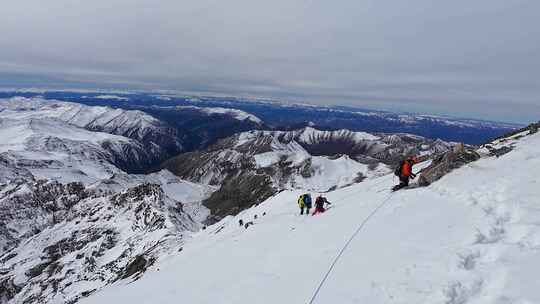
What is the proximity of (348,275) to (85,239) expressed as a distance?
134356 millimetres

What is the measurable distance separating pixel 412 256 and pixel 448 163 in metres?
17.0

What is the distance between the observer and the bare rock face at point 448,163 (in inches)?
1027

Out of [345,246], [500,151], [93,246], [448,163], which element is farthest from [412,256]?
[93,246]

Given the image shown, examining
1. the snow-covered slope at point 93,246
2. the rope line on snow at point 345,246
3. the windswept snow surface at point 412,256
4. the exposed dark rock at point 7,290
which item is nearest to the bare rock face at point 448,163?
the windswept snow surface at point 412,256

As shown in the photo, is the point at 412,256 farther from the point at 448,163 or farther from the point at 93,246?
the point at 93,246

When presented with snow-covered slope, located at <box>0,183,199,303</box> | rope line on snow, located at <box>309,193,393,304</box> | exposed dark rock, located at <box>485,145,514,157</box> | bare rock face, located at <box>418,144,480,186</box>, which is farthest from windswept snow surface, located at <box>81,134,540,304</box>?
snow-covered slope, located at <box>0,183,199,303</box>

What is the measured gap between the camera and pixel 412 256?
1243cm

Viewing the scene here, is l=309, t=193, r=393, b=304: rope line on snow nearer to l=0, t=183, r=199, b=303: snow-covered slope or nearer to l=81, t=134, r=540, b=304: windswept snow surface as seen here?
l=81, t=134, r=540, b=304: windswept snow surface

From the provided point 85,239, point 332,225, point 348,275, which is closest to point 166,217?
point 85,239

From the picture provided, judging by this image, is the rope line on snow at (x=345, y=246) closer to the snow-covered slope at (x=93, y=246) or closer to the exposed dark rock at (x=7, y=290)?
the snow-covered slope at (x=93, y=246)

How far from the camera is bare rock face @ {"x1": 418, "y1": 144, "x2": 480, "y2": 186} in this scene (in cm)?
2608

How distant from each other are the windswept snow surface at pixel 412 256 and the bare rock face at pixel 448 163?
2.30 m

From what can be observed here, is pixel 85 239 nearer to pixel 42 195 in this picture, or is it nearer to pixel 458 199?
pixel 42 195

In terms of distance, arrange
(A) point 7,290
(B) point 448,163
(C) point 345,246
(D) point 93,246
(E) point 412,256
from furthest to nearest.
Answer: (D) point 93,246 < (A) point 7,290 < (B) point 448,163 < (C) point 345,246 < (E) point 412,256
